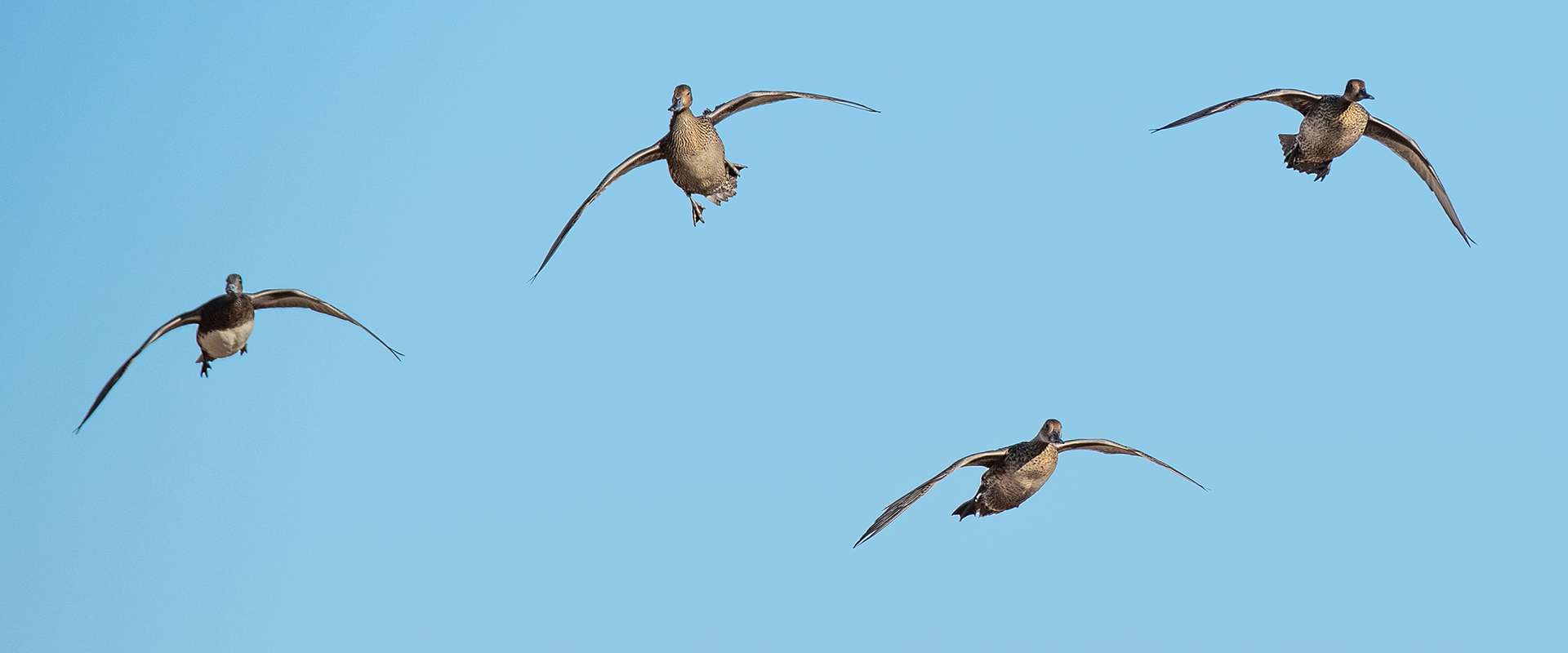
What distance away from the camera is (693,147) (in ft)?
127

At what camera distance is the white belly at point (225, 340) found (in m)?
40.2

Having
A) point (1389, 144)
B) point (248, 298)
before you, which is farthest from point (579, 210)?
point (1389, 144)

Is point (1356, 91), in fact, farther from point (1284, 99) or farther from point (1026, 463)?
point (1026, 463)

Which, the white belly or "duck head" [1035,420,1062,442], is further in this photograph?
the white belly

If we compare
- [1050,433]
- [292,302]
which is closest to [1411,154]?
[1050,433]

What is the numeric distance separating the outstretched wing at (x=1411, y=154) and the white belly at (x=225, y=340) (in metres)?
22.7

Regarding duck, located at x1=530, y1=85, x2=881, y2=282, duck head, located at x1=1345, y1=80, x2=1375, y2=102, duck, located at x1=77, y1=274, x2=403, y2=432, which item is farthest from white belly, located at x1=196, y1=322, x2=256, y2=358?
duck head, located at x1=1345, y1=80, x2=1375, y2=102

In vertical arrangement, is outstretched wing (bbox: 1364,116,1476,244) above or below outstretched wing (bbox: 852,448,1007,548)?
above

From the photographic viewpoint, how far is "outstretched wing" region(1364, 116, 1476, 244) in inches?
1591

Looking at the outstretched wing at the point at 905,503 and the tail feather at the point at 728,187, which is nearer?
the outstretched wing at the point at 905,503

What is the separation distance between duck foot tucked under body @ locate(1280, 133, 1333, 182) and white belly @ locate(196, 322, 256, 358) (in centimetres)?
2084

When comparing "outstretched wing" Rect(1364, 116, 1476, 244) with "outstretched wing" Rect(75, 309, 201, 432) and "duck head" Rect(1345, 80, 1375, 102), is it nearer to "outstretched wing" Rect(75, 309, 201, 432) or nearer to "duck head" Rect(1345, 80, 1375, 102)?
"duck head" Rect(1345, 80, 1375, 102)

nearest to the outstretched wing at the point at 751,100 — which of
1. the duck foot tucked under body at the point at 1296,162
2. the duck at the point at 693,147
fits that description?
the duck at the point at 693,147

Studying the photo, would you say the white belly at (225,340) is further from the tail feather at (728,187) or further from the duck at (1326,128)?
the duck at (1326,128)
